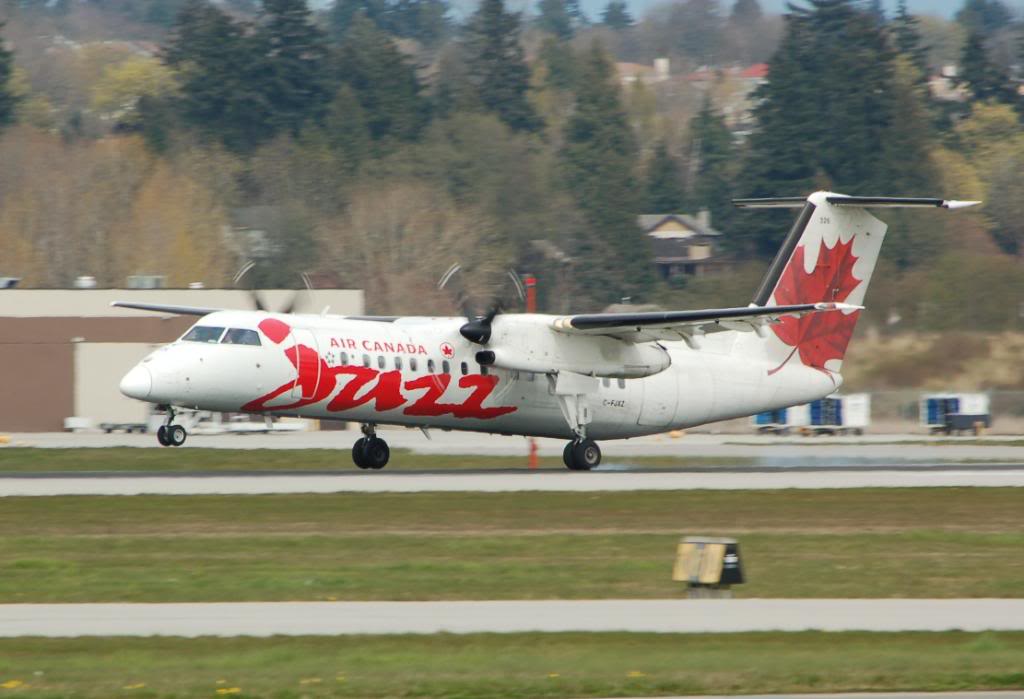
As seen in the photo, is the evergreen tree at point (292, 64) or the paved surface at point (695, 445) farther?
the evergreen tree at point (292, 64)

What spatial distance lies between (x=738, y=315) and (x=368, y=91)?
85807mm

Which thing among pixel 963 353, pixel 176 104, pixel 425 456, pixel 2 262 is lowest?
pixel 425 456

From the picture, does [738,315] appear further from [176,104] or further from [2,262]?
[176,104]

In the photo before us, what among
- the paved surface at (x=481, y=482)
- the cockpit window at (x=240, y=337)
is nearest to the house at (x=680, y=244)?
the paved surface at (x=481, y=482)

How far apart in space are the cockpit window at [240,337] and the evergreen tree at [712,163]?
80225 mm

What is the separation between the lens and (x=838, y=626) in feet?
48.6

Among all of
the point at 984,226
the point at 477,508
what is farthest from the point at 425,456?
the point at 984,226

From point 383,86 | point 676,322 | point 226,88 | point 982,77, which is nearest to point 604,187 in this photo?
point 383,86

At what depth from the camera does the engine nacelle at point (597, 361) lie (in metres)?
31.1

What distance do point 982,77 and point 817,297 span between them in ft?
315

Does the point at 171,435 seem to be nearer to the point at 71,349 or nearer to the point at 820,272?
the point at 820,272

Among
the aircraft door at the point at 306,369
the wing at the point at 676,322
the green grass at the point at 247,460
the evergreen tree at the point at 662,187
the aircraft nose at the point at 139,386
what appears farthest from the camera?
the evergreen tree at the point at 662,187

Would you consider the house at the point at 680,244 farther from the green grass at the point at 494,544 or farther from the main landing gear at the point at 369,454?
the green grass at the point at 494,544

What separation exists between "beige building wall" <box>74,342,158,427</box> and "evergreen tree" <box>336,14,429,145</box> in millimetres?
52210
